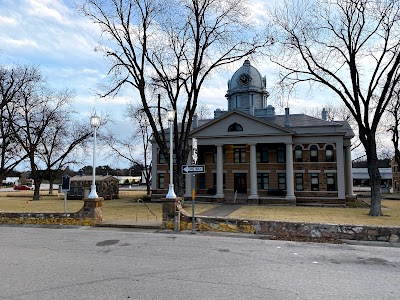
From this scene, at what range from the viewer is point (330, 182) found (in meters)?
32.1

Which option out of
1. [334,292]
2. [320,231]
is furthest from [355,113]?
[334,292]

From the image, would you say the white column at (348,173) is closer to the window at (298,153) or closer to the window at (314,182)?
the window at (314,182)

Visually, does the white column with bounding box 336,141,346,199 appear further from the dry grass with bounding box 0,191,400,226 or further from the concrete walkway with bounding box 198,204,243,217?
the concrete walkway with bounding box 198,204,243,217

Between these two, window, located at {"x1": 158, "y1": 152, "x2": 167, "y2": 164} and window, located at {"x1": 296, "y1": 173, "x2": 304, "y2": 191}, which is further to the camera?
window, located at {"x1": 158, "y1": 152, "x2": 167, "y2": 164}

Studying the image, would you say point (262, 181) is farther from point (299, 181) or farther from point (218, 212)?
point (218, 212)

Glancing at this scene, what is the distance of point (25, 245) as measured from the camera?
945 centimetres

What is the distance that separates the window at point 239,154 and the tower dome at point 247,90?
7.60 meters

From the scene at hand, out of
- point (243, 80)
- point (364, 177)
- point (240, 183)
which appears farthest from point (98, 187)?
point (364, 177)

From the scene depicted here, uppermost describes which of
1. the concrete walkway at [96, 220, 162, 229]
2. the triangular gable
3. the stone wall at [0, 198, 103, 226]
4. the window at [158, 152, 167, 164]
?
the triangular gable

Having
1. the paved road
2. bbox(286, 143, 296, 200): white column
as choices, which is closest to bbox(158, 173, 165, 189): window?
bbox(286, 143, 296, 200): white column

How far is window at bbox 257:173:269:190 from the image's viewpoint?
34.0 metres

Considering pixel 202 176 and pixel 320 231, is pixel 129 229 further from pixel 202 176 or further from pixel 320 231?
pixel 202 176

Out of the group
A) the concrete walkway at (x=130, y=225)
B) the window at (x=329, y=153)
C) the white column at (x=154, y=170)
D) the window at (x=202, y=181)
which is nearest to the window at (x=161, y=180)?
the white column at (x=154, y=170)

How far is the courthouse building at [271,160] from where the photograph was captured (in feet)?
105
